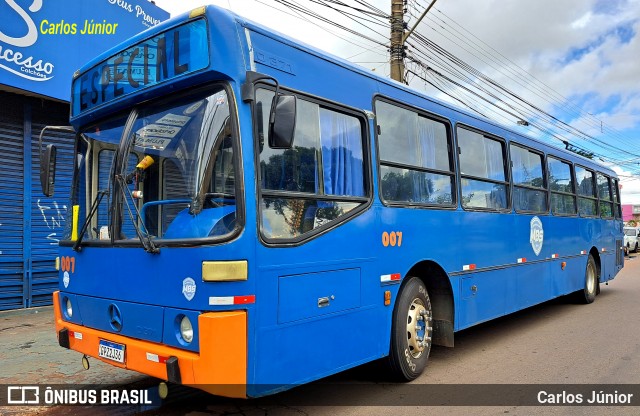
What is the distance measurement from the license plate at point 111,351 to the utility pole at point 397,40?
984 centimetres

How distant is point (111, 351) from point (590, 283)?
997 cm

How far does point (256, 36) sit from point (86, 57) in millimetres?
6811

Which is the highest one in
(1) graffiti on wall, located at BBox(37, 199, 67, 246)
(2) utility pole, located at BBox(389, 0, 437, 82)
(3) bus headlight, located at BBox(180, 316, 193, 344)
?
A: (2) utility pole, located at BBox(389, 0, 437, 82)

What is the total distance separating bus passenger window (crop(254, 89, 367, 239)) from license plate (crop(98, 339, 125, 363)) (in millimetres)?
1478

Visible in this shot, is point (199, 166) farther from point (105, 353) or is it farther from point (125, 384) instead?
point (125, 384)

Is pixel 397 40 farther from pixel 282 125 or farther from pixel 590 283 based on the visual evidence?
pixel 282 125

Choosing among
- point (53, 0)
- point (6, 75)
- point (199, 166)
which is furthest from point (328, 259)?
point (53, 0)

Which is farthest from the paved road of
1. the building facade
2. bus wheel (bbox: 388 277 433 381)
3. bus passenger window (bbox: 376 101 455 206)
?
bus passenger window (bbox: 376 101 455 206)

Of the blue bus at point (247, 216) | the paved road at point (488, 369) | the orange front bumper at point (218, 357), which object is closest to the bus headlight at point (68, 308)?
the blue bus at point (247, 216)

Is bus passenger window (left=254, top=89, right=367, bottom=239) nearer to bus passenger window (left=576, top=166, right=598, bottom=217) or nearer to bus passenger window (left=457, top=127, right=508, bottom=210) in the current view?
bus passenger window (left=457, top=127, right=508, bottom=210)

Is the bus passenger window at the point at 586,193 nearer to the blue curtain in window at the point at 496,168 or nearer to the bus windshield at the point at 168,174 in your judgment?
the blue curtain in window at the point at 496,168

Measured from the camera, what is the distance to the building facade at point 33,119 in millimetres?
8234

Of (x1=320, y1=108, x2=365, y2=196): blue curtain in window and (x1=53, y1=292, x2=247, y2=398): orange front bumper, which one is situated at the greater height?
(x1=320, y1=108, x2=365, y2=196): blue curtain in window

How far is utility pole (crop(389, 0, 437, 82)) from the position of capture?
39.6ft
